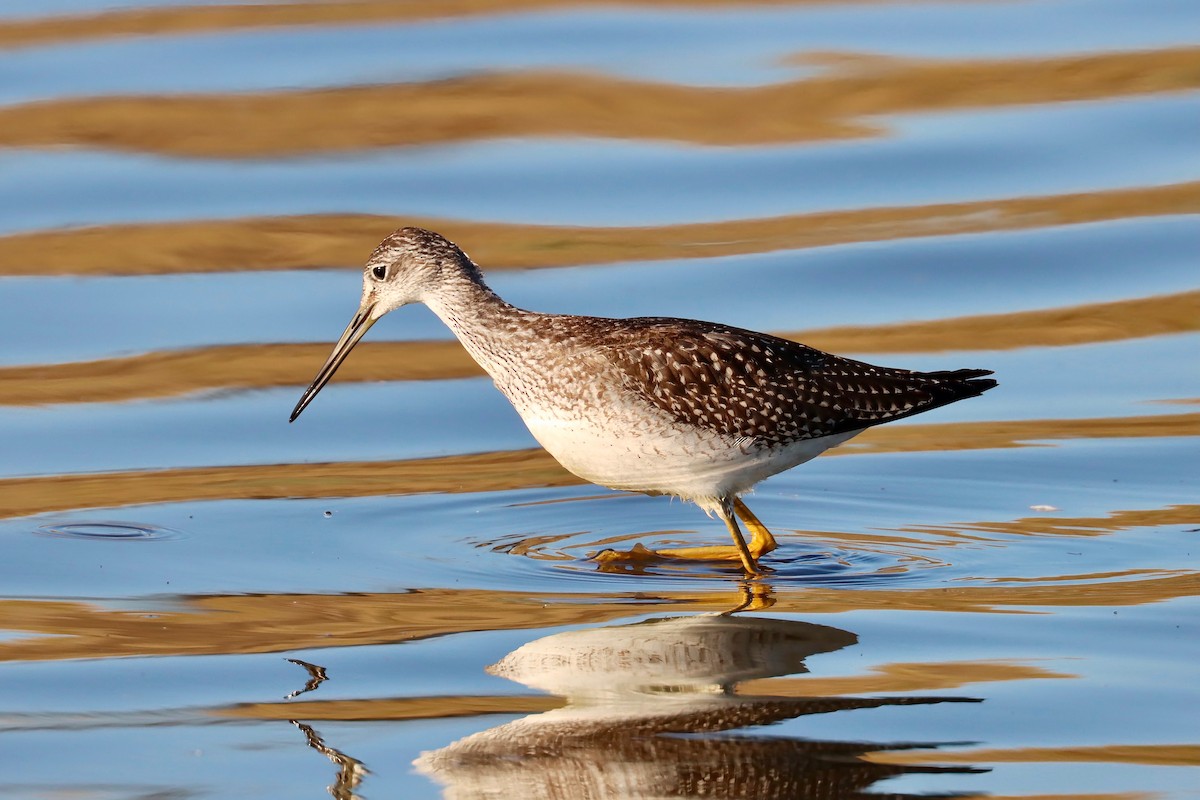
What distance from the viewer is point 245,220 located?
14562 millimetres

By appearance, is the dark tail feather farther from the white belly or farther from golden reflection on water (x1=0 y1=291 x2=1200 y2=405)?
golden reflection on water (x1=0 y1=291 x2=1200 y2=405)

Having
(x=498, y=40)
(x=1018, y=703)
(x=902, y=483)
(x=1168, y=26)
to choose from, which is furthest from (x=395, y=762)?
(x=1168, y=26)

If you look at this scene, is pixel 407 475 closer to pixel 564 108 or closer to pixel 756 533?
pixel 756 533

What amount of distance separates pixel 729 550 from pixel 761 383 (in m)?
0.81

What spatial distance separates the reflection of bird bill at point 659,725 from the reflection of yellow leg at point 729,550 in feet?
3.17

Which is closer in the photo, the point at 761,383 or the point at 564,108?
the point at 761,383

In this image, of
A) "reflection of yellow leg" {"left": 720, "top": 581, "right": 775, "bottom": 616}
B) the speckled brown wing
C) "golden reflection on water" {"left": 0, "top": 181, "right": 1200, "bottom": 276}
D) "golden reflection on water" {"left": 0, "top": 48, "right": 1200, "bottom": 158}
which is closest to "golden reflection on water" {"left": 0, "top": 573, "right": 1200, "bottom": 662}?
"reflection of yellow leg" {"left": 720, "top": 581, "right": 775, "bottom": 616}

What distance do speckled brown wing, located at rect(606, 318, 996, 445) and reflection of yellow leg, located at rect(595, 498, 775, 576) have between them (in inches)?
16.6

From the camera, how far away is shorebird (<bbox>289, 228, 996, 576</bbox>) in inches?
357

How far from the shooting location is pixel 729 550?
30.7ft

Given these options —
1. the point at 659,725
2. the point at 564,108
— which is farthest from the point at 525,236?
the point at 659,725

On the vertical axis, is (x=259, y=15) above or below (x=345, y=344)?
above

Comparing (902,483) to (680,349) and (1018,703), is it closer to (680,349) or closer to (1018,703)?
(680,349)

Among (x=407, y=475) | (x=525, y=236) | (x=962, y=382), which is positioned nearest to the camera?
(x=962, y=382)
